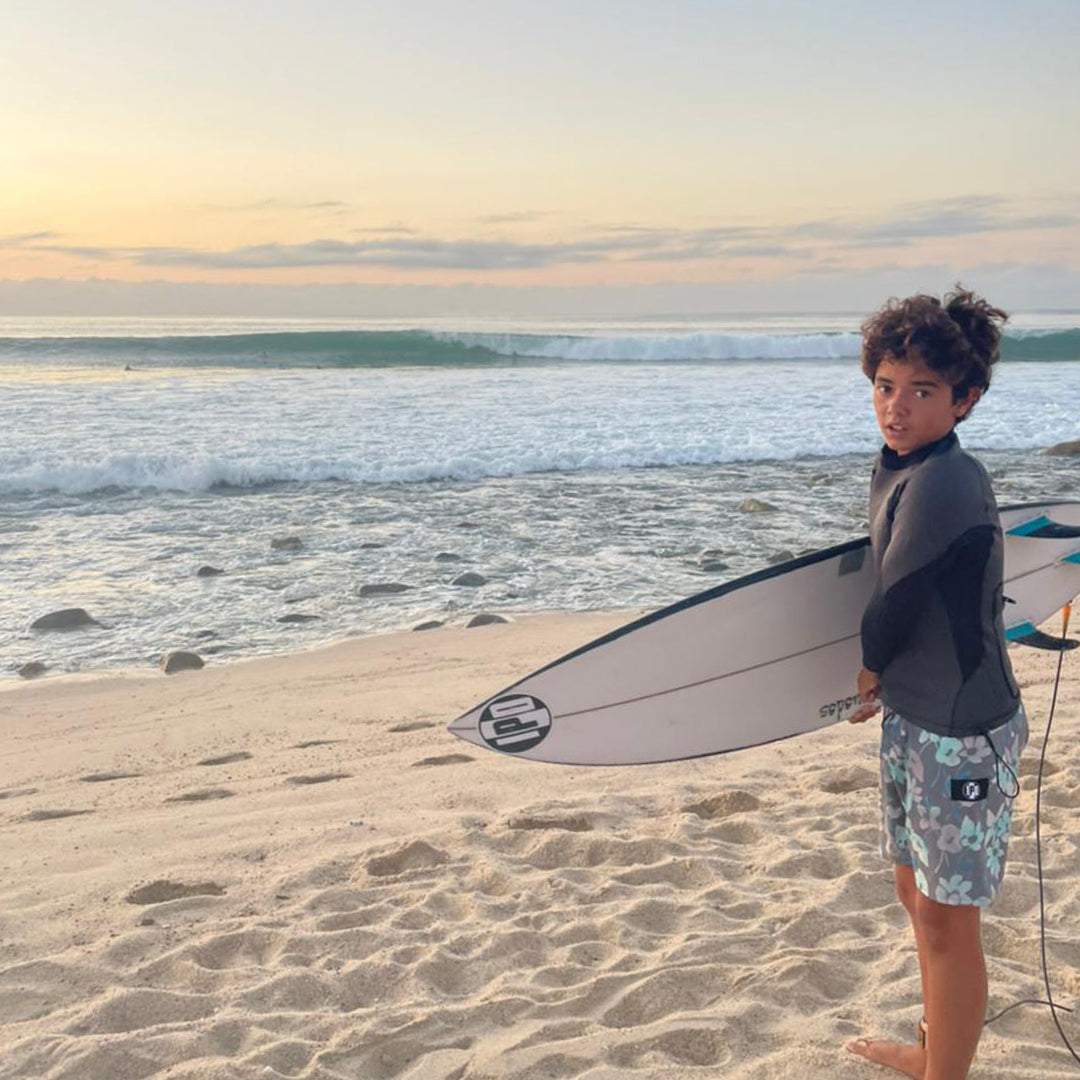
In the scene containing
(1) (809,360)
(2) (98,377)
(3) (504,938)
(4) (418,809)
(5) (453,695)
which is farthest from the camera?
(1) (809,360)

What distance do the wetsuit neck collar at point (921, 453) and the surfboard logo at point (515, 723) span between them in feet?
4.33

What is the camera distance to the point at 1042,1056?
104 inches

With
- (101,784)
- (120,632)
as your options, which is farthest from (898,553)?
(120,632)

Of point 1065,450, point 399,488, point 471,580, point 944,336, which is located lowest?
point 471,580

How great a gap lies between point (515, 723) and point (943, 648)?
136 centimetres

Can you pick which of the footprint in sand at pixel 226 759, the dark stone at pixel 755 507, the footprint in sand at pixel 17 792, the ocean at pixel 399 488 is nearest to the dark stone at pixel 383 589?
the ocean at pixel 399 488

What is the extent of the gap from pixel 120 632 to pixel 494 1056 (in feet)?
16.4

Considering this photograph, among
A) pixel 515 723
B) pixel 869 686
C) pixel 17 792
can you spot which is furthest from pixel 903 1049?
pixel 17 792

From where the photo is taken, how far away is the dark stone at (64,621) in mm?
7012

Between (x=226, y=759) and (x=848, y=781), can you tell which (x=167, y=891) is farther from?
(x=848, y=781)

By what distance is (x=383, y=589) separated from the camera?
311 inches

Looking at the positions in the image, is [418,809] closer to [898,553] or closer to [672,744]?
[672,744]

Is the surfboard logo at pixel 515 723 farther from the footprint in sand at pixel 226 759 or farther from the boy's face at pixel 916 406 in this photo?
the footprint in sand at pixel 226 759

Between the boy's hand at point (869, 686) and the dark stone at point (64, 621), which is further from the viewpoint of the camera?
the dark stone at point (64, 621)
